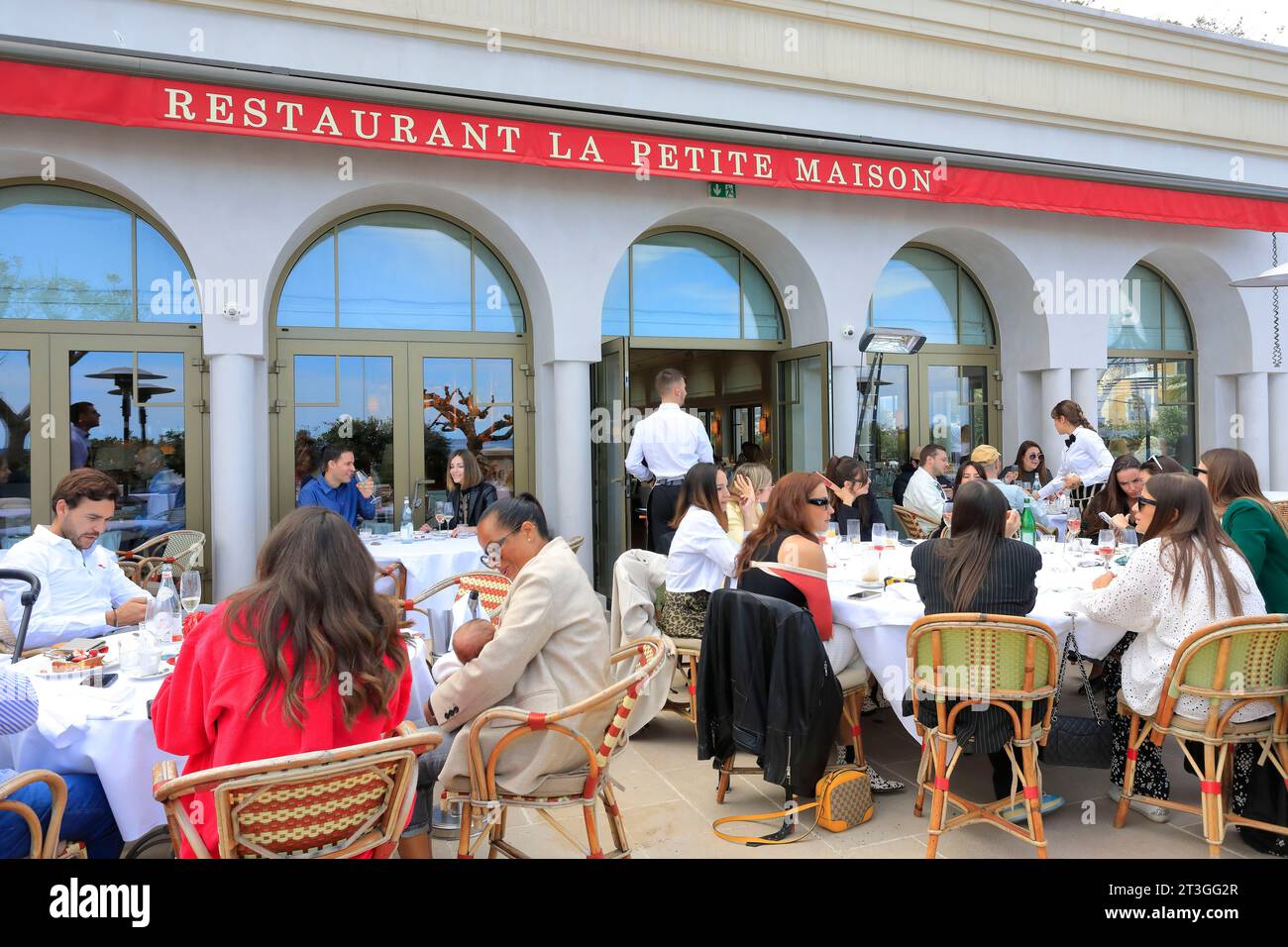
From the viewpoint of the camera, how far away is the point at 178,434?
6648mm

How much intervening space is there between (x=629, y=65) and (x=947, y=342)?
4.58 m

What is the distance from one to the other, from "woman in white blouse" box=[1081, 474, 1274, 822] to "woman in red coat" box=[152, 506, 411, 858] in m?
2.66

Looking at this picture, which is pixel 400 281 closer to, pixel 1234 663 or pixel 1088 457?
pixel 1088 457

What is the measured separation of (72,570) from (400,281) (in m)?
4.34

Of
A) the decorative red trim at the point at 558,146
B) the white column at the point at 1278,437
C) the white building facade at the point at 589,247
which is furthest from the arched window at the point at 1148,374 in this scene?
the decorative red trim at the point at 558,146

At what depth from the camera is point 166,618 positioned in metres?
3.08

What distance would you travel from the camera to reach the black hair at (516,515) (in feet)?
9.29

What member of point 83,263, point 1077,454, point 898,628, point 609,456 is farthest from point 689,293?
point 898,628

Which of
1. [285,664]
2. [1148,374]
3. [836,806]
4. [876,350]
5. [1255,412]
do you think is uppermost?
[876,350]

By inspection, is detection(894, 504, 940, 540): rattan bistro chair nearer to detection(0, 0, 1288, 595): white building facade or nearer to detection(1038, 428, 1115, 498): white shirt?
detection(0, 0, 1288, 595): white building facade

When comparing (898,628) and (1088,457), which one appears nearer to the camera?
(898,628)

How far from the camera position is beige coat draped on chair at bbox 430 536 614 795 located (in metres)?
2.57

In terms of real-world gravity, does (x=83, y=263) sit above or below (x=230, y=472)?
above

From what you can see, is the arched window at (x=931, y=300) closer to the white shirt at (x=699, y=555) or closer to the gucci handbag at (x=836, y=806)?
the white shirt at (x=699, y=555)
